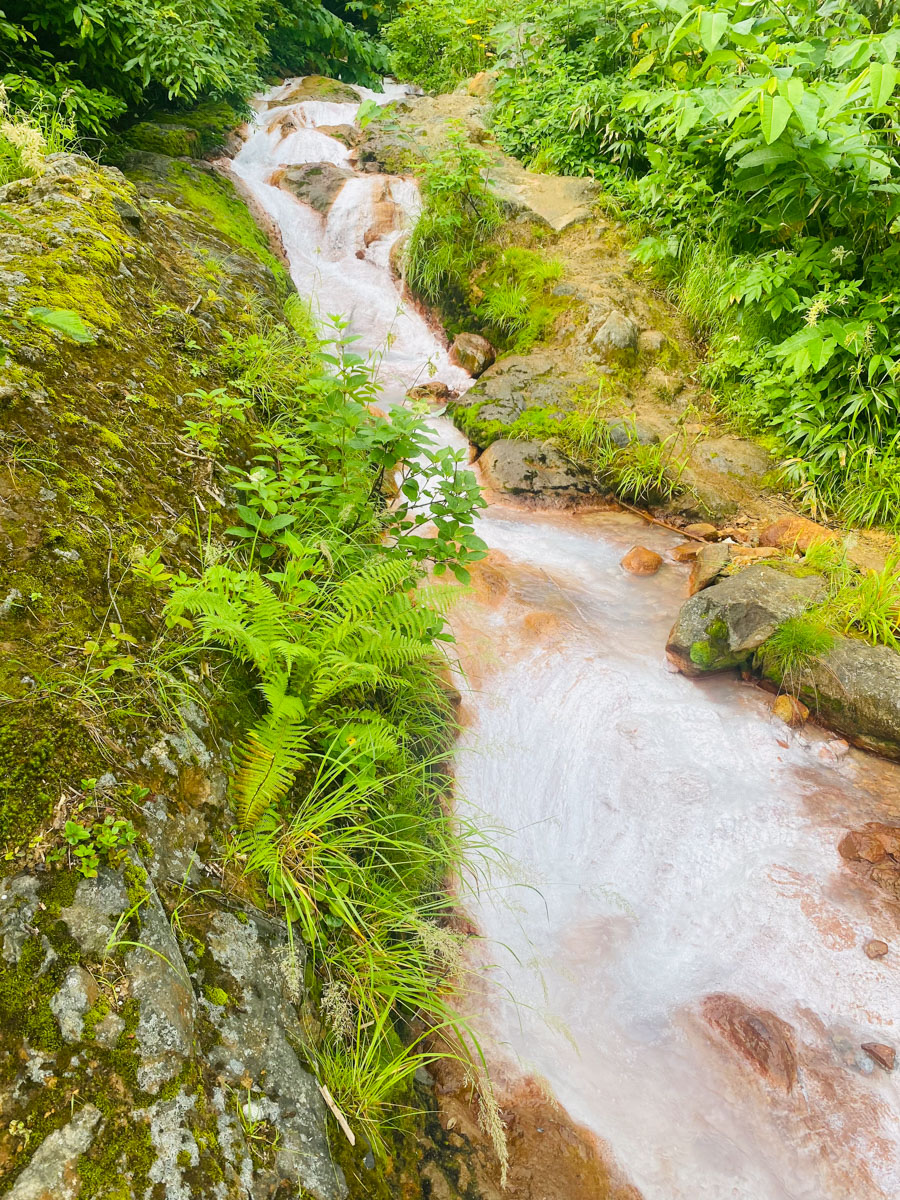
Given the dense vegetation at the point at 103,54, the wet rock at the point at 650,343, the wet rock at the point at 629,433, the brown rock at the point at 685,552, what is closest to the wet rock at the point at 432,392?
the wet rock at the point at 629,433

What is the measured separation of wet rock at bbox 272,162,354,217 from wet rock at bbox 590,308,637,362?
4.31 m

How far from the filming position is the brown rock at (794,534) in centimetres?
471

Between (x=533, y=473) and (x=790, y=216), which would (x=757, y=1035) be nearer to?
(x=533, y=473)

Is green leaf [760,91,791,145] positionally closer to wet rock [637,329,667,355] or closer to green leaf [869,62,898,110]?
green leaf [869,62,898,110]

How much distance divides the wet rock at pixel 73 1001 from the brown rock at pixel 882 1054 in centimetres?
283

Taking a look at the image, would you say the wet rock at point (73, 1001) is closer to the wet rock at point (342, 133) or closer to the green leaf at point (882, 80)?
the green leaf at point (882, 80)

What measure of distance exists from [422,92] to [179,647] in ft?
47.4

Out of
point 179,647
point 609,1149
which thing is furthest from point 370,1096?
point 179,647

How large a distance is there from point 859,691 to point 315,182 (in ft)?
29.4

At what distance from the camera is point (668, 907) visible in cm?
297

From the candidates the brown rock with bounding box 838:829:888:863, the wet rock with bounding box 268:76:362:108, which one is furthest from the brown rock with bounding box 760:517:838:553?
the wet rock with bounding box 268:76:362:108

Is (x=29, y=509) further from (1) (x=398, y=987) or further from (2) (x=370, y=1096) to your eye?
(2) (x=370, y=1096)

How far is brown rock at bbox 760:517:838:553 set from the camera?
185 inches

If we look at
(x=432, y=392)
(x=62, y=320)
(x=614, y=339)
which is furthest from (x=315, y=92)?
(x=62, y=320)
